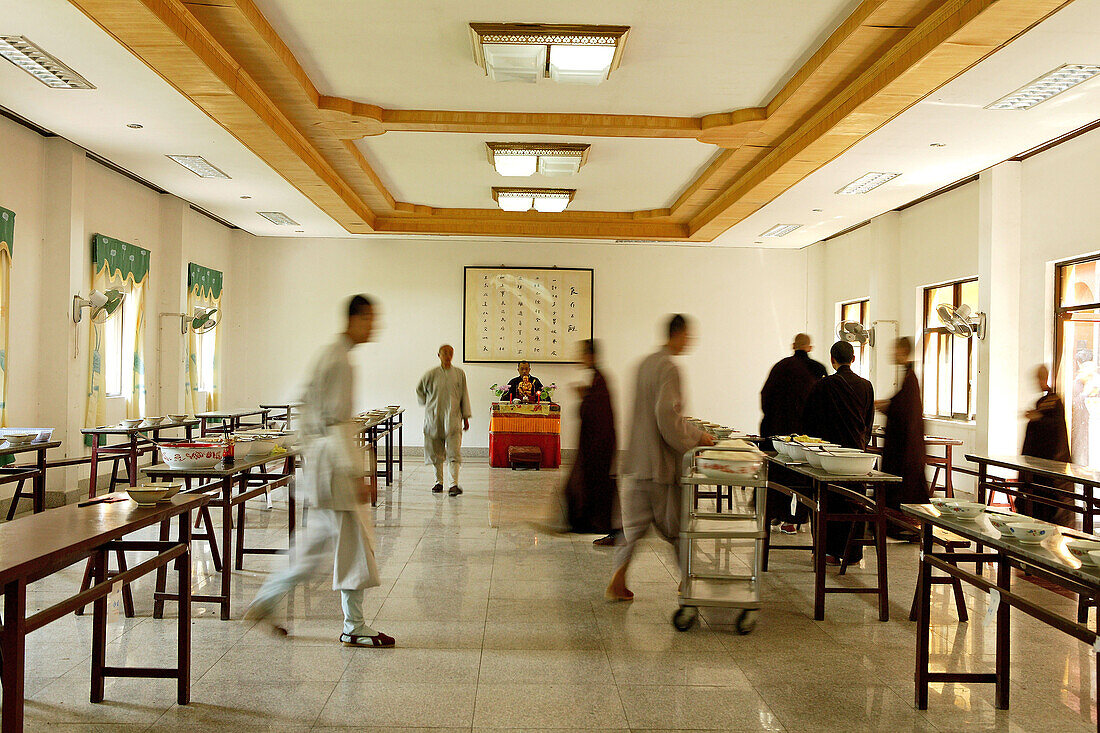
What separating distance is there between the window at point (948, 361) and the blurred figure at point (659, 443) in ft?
17.6

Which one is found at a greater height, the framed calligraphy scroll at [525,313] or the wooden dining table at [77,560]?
the framed calligraphy scroll at [525,313]

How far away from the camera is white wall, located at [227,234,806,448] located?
12180mm

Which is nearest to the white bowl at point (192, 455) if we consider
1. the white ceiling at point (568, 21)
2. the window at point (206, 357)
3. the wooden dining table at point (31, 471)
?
the wooden dining table at point (31, 471)

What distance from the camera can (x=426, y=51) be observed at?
527cm

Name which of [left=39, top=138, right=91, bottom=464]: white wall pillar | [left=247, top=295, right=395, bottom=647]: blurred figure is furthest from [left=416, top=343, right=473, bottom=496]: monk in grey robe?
[left=247, top=295, right=395, bottom=647]: blurred figure

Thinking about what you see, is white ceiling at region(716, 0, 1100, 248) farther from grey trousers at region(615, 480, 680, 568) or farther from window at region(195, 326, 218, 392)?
window at region(195, 326, 218, 392)

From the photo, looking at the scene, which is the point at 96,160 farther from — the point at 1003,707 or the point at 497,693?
the point at 1003,707

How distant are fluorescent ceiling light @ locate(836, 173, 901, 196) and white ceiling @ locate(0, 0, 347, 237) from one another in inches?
226

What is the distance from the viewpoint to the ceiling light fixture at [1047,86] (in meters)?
5.04

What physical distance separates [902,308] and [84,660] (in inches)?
364

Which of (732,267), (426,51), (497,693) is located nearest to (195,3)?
(426,51)

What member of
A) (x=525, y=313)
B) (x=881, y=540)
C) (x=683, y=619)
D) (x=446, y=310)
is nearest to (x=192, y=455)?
(x=683, y=619)

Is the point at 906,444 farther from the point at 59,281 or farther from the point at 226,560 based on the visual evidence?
the point at 59,281

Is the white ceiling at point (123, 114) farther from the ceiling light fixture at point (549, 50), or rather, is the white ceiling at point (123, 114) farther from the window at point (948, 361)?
the window at point (948, 361)
